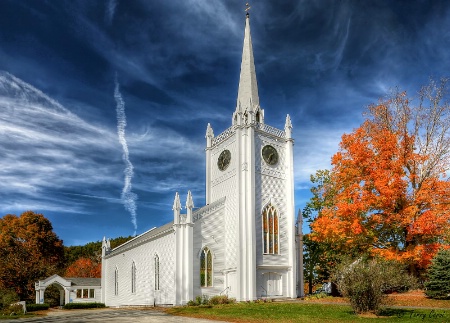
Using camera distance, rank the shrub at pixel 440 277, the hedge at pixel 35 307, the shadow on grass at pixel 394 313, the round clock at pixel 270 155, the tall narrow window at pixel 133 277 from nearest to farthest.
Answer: the shadow on grass at pixel 394 313, the shrub at pixel 440 277, the hedge at pixel 35 307, the round clock at pixel 270 155, the tall narrow window at pixel 133 277

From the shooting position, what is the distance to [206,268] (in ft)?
112

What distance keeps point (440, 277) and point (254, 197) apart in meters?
15.2

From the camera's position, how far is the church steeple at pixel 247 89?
38750 millimetres

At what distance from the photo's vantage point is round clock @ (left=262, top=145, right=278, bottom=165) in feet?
126

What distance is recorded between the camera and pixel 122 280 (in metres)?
45.9

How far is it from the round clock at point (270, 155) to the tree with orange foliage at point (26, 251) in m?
32.4

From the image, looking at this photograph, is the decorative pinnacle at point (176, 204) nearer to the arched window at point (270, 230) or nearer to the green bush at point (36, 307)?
the arched window at point (270, 230)

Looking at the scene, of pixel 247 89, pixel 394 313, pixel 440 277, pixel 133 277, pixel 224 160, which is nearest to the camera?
pixel 394 313

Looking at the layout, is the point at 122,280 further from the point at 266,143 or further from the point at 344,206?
the point at 344,206

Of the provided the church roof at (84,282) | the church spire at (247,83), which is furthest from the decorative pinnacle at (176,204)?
the church roof at (84,282)

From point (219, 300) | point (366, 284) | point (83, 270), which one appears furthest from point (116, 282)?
point (366, 284)

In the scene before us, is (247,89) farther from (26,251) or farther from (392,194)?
(26,251)

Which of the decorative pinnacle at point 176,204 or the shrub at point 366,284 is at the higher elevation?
the decorative pinnacle at point 176,204

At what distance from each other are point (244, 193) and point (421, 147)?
14.5m
